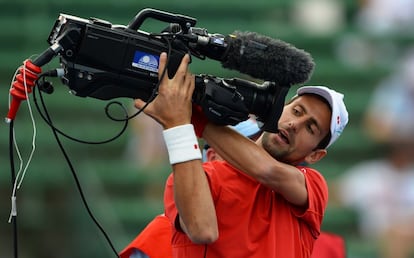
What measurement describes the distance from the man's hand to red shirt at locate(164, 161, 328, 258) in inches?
13.1

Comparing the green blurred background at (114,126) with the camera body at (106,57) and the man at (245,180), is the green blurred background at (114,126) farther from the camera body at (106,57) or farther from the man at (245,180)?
the camera body at (106,57)

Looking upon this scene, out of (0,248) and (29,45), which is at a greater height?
(29,45)

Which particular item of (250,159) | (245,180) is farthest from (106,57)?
(245,180)

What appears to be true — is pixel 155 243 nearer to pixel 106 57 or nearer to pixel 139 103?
pixel 139 103

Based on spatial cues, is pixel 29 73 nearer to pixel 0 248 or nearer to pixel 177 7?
pixel 0 248

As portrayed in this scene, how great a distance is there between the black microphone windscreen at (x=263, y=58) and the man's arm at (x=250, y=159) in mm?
262

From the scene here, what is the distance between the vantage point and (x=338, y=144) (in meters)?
8.03

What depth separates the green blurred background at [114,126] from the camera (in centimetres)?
716

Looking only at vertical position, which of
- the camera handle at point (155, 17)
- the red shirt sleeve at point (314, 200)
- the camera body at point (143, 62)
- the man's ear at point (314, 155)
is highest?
the camera handle at point (155, 17)

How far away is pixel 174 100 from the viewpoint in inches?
137

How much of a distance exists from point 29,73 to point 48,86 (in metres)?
0.11

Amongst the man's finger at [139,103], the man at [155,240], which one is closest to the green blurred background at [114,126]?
the man at [155,240]

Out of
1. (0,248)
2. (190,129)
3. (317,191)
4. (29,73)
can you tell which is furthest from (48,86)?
(0,248)

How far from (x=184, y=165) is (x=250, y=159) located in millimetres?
277
